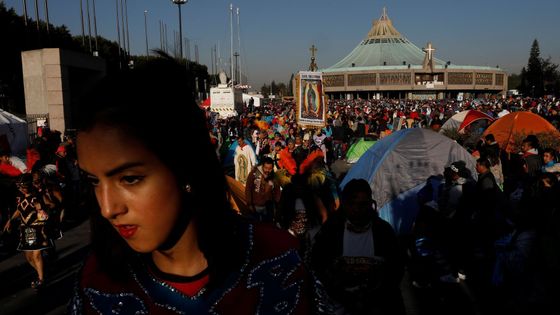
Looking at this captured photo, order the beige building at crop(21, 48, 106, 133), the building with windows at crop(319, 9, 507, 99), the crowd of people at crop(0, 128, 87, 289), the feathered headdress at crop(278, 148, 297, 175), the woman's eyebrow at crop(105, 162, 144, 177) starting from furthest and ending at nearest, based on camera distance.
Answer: the building with windows at crop(319, 9, 507, 99), the beige building at crop(21, 48, 106, 133), the feathered headdress at crop(278, 148, 297, 175), the crowd of people at crop(0, 128, 87, 289), the woman's eyebrow at crop(105, 162, 144, 177)

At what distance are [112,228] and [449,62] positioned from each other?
118711 millimetres

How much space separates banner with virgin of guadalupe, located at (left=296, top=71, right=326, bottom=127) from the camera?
12641mm

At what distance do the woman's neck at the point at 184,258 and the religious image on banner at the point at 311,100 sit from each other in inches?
447

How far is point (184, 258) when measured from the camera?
4.70 feet

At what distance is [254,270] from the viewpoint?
146cm

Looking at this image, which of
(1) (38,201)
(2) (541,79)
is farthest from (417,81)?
(1) (38,201)

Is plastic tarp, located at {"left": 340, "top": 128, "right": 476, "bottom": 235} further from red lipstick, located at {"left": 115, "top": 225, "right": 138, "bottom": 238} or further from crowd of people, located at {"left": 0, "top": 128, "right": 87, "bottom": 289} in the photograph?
red lipstick, located at {"left": 115, "top": 225, "right": 138, "bottom": 238}

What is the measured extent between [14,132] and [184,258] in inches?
619

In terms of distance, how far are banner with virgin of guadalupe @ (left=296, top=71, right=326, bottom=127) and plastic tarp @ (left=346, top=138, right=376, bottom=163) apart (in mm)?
4886

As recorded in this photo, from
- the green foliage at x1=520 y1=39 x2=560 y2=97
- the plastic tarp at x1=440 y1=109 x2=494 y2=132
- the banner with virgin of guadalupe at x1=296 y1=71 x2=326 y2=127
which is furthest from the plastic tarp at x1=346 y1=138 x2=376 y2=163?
the green foliage at x1=520 y1=39 x2=560 y2=97

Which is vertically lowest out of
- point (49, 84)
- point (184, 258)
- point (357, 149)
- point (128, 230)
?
point (357, 149)

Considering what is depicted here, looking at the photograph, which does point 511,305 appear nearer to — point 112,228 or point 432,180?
point 432,180

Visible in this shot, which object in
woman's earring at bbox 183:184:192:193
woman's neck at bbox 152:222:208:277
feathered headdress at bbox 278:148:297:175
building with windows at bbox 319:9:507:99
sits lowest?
feathered headdress at bbox 278:148:297:175

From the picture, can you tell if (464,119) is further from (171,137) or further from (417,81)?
(417,81)
